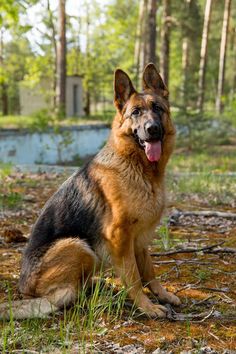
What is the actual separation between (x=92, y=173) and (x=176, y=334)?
56.6 inches

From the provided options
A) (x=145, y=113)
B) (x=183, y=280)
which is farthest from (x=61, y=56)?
(x=145, y=113)

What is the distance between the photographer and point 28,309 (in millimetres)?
3408

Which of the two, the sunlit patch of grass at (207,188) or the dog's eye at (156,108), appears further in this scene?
the sunlit patch of grass at (207,188)

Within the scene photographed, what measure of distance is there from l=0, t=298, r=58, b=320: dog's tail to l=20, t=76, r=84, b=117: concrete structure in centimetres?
2170

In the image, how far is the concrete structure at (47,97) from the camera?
1131 inches

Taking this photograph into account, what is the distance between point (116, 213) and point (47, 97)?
95.0 feet

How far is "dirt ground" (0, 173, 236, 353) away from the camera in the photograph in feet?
10.1

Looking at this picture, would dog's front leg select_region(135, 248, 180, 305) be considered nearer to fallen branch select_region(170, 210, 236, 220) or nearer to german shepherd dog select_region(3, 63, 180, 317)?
german shepherd dog select_region(3, 63, 180, 317)

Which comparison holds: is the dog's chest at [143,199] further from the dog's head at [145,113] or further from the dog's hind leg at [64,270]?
the dog's hind leg at [64,270]

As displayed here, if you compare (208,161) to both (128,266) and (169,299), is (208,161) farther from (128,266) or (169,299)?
(128,266)

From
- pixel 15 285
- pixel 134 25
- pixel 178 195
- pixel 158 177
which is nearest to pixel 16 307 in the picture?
pixel 15 285

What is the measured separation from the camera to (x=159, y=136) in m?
3.63

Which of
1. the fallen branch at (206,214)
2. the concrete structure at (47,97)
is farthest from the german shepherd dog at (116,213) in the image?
the concrete structure at (47,97)

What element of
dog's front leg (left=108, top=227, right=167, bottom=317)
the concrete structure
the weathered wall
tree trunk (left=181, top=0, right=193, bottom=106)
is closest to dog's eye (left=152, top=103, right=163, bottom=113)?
dog's front leg (left=108, top=227, right=167, bottom=317)
